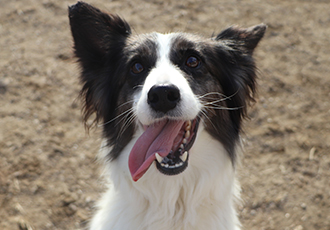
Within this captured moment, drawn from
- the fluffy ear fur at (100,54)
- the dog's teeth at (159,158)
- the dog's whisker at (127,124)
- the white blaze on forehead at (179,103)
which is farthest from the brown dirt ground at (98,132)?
the dog's teeth at (159,158)

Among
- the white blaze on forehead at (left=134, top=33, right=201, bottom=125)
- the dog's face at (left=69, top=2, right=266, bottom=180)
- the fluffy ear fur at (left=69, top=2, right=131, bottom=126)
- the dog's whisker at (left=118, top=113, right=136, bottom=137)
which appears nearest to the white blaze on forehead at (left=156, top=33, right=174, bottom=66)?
the dog's face at (left=69, top=2, right=266, bottom=180)

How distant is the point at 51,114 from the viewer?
217 inches

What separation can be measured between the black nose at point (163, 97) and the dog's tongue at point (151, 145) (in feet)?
0.78

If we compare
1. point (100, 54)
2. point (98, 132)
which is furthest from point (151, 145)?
point (98, 132)

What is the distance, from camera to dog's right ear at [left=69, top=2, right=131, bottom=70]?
131 inches

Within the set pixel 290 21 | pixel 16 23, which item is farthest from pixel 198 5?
pixel 16 23

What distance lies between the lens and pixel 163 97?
112 inches

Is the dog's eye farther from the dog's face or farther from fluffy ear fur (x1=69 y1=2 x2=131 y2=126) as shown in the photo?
fluffy ear fur (x1=69 y1=2 x2=131 y2=126)

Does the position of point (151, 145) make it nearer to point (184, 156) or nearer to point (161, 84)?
point (184, 156)

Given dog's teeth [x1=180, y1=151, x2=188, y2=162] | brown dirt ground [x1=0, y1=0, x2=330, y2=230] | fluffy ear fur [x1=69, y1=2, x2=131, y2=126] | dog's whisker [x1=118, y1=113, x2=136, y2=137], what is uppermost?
fluffy ear fur [x1=69, y1=2, x2=131, y2=126]

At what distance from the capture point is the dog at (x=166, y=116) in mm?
3035

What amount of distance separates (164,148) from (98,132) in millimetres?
2615

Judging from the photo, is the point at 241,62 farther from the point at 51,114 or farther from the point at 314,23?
the point at 314,23

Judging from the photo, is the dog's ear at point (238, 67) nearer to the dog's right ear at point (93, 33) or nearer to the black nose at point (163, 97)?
the black nose at point (163, 97)
